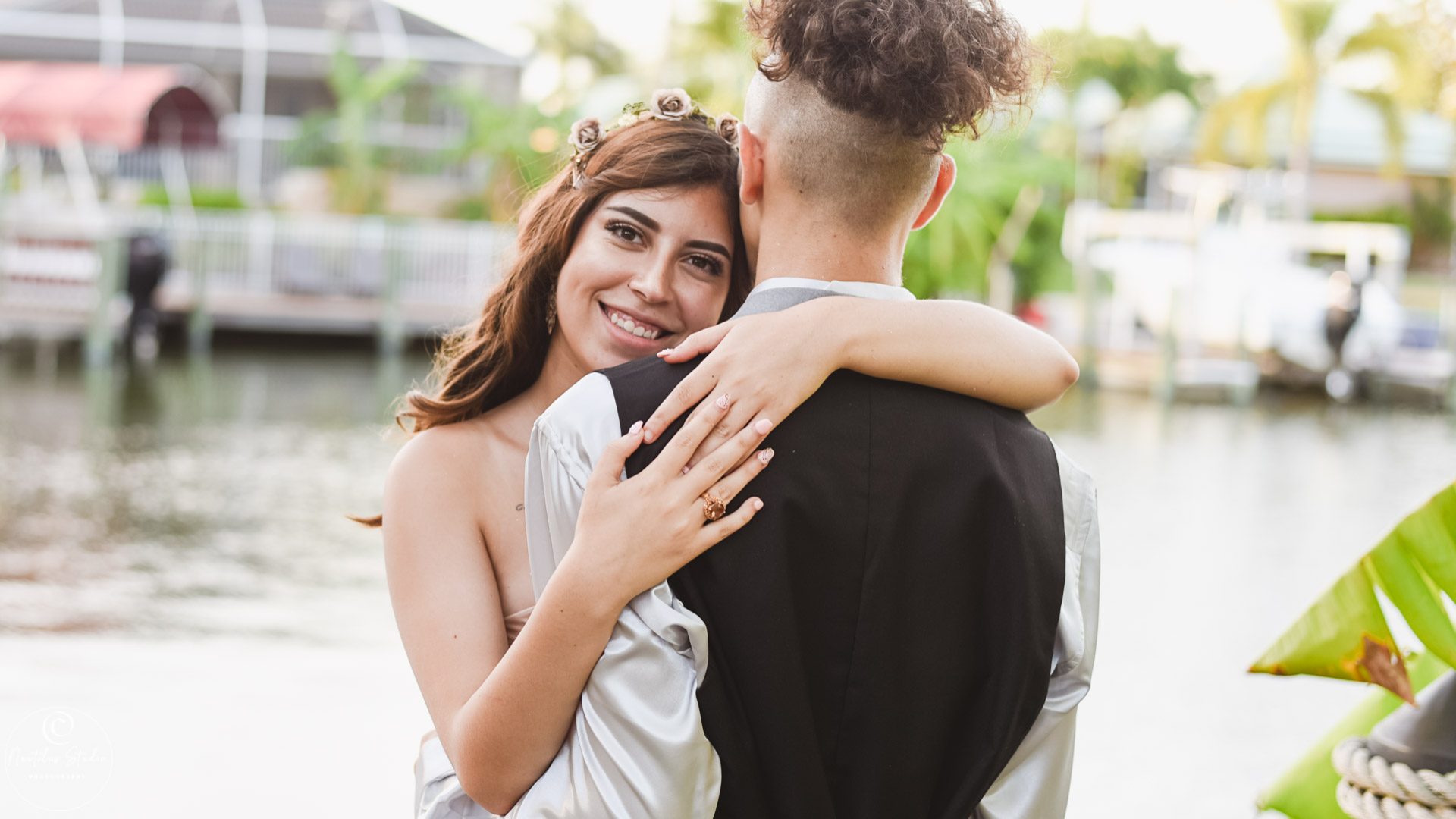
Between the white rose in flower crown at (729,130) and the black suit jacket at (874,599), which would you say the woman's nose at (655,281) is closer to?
the white rose in flower crown at (729,130)


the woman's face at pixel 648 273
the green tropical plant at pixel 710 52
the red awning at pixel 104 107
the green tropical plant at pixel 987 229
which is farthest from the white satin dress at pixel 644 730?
the green tropical plant at pixel 710 52

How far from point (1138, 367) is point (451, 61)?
607 inches

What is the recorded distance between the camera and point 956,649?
5.42 feet

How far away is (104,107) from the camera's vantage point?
1914 cm

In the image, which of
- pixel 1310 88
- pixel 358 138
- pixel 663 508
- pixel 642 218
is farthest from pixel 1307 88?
pixel 663 508

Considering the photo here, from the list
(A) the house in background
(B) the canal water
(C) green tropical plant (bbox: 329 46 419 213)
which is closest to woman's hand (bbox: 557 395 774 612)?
(B) the canal water

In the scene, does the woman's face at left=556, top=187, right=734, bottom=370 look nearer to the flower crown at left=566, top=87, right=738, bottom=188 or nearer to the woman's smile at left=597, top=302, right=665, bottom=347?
the woman's smile at left=597, top=302, right=665, bottom=347

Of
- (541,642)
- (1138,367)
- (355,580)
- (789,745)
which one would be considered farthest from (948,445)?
(1138,367)

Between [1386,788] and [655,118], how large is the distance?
5.37 feet

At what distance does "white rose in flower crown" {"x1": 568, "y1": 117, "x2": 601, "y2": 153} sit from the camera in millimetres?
2428

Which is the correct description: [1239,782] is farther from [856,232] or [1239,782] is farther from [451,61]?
[451,61]

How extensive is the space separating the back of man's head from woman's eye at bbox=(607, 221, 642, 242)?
1.76 feet

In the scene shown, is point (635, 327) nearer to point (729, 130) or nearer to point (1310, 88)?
point (729, 130)

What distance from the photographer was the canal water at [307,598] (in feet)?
14.9
